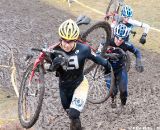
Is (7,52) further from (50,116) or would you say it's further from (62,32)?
(62,32)

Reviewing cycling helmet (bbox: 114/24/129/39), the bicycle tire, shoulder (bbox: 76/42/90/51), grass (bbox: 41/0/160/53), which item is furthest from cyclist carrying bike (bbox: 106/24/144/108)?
grass (bbox: 41/0/160/53)

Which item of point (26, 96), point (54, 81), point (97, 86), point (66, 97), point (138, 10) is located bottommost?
point (138, 10)

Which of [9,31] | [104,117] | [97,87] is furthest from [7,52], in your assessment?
[104,117]

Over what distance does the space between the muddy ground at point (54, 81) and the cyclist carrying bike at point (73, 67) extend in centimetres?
196

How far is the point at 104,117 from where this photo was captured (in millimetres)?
10633

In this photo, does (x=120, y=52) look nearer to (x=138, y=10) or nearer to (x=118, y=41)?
(x=118, y=41)

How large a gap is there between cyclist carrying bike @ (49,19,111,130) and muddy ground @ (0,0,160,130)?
1.96 m

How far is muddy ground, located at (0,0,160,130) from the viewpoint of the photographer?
10336 mm

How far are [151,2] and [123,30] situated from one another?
1216 centimetres

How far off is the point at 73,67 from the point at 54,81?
4456 mm

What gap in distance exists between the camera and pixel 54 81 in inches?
491

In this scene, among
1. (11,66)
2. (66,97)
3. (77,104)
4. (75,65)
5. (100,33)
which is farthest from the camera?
(11,66)

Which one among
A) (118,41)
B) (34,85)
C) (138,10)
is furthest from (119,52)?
(138,10)

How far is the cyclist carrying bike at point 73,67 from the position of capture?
25.7ft
